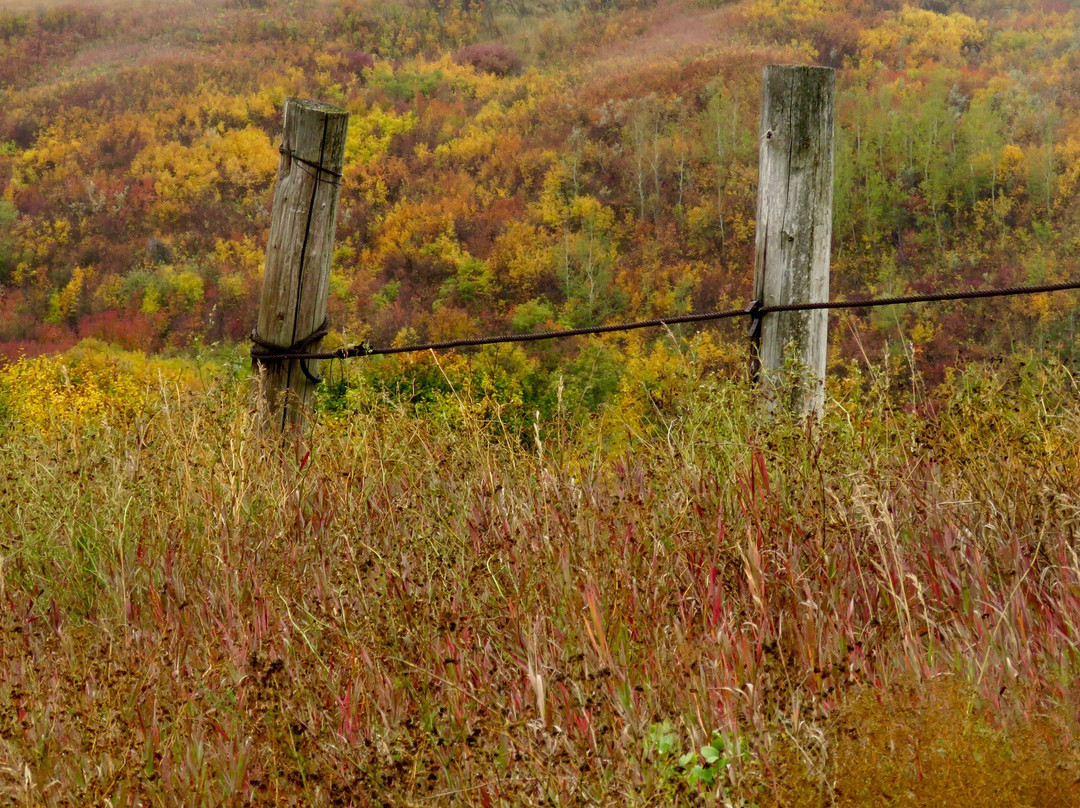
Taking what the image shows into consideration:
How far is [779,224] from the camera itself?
3230 mm

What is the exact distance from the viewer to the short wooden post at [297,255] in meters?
3.73

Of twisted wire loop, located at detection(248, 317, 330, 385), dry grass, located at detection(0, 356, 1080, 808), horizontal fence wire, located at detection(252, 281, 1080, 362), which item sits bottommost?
dry grass, located at detection(0, 356, 1080, 808)

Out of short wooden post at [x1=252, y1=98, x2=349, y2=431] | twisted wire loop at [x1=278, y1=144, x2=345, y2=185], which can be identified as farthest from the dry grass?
twisted wire loop at [x1=278, y1=144, x2=345, y2=185]

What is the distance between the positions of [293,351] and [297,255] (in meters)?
0.36

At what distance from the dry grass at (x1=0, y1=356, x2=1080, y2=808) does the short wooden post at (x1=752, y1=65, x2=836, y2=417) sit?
39 cm

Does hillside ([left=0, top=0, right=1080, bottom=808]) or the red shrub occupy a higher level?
the red shrub

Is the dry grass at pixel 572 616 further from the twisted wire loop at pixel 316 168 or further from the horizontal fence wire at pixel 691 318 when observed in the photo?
the twisted wire loop at pixel 316 168

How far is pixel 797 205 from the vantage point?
3.22m

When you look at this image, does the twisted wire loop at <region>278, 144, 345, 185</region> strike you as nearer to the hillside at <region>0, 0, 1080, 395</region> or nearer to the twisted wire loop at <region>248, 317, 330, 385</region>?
the twisted wire loop at <region>248, 317, 330, 385</region>

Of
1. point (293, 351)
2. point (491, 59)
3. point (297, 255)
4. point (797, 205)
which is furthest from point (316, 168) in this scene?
point (491, 59)

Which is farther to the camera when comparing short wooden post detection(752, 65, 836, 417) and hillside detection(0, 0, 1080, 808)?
short wooden post detection(752, 65, 836, 417)

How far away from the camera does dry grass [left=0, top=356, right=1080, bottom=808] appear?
144 centimetres

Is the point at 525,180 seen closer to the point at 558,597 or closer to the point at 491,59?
the point at 491,59

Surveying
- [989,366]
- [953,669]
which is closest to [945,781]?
[953,669]
